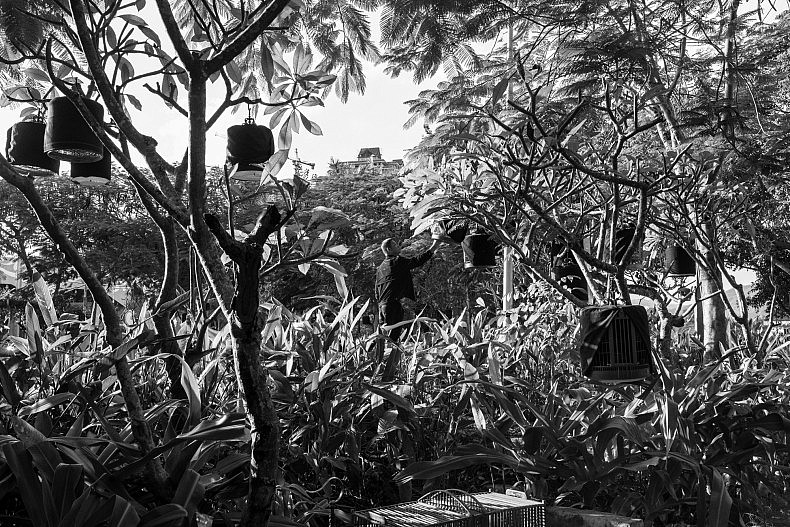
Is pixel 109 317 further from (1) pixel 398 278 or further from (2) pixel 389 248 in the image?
(1) pixel 398 278

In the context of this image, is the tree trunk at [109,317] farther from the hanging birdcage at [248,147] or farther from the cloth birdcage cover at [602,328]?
the cloth birdcage cover at [602,328]

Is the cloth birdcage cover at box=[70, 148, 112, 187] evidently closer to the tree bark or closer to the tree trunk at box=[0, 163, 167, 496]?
the tree trunk at box=[0, 163, 167, 496]

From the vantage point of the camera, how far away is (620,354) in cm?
296

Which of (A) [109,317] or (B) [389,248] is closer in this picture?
(A) [109,317]

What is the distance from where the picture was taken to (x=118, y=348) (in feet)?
6.61

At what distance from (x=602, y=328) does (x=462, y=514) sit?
1.23 meters

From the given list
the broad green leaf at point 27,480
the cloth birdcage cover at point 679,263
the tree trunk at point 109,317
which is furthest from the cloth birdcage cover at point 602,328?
the cloth birdcage cover at point 679,263

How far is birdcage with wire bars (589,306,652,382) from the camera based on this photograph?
9.72 ft

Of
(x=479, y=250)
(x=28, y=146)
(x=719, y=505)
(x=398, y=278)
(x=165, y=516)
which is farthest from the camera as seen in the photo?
(x=398, y=278)

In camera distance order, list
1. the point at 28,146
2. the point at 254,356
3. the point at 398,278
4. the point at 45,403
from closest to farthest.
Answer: the point at 254,356 → the point at 45,403 → the point at 28,146 → the point at 398,278

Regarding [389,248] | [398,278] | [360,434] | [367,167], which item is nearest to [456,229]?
[389,248]

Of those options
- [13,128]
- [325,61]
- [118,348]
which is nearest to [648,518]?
[118,348]

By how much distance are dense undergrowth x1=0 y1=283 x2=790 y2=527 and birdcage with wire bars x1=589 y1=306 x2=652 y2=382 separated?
0.52 ft

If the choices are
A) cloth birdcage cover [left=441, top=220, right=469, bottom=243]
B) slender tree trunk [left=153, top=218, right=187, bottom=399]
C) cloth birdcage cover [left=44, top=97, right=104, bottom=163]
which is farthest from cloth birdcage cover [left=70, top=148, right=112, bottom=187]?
cloth birdcage cover [left=441, top=220, right=469, bottom=243]
